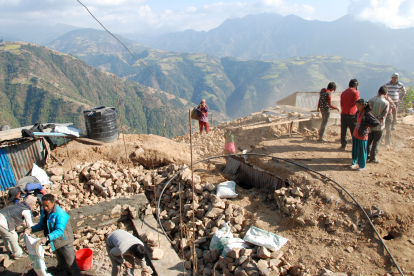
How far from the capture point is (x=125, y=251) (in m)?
2.95

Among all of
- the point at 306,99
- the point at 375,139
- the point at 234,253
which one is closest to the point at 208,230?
the point at 234,253

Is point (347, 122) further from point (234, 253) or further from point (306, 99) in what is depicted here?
point (306, 99)

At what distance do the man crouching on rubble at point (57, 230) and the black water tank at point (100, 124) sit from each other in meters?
4.02

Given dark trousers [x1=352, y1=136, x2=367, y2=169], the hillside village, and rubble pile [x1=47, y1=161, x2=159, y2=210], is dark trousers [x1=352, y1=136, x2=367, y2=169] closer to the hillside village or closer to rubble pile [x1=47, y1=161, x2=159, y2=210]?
the hillside village

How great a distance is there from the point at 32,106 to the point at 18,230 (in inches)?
2528

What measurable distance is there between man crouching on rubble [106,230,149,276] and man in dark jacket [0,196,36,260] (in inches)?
72.4

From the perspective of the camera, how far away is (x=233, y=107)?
113 meters

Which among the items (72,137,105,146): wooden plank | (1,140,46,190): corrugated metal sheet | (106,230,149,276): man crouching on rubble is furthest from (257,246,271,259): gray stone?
(1,140,46,190): corrugated metal sheet

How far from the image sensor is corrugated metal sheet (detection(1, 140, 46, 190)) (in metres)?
5.92

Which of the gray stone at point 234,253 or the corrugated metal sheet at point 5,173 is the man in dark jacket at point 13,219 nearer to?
the corrugated metal sheet at point 5,173

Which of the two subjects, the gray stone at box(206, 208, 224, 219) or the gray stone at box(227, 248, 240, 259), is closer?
the gray stone at box(227, 248, 240, 259)

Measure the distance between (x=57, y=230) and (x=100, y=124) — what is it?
170 inches

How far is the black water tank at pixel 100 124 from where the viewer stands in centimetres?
696

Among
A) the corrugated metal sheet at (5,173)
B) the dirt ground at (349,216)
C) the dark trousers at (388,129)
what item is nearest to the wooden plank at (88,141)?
the corrugated metal sheet at (5,173)
